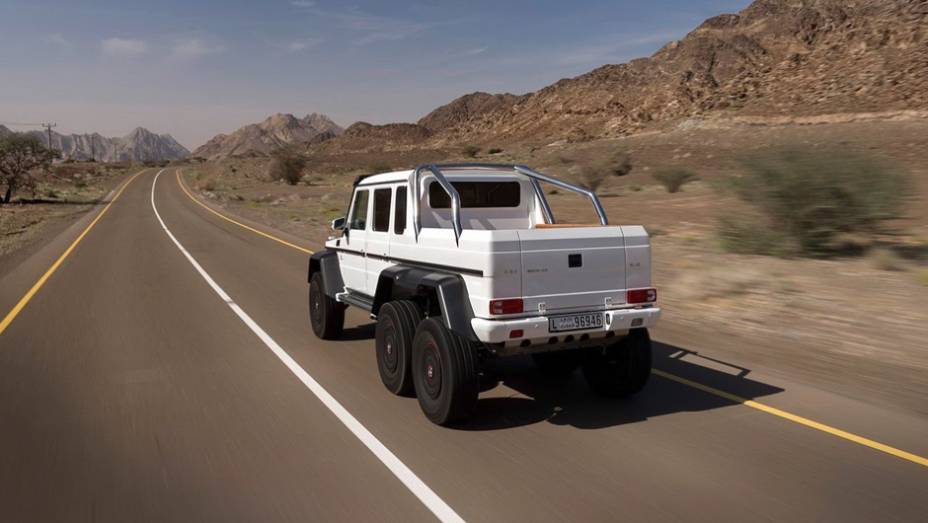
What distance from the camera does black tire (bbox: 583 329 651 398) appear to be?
6.35 m

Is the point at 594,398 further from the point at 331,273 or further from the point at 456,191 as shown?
the point at 331,273

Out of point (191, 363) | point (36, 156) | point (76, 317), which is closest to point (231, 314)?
point (76, 317)

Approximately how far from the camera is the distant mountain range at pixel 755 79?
5734 centimetres

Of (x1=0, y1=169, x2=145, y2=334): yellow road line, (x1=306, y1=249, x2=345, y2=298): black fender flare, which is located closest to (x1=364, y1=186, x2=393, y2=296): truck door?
(x1=306, y1=249, x2=345, y2=298): black fender flare

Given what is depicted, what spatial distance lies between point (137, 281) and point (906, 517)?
46.3 feet

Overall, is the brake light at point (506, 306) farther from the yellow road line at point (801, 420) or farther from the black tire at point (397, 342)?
the yellow road line at point (801, 420)

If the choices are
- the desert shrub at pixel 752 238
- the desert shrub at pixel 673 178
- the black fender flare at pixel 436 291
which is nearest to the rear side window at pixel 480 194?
the black fender flare at pixel 436 291

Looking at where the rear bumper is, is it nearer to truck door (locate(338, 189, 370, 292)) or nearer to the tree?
truck door (locate(338, 189, 370, 292))

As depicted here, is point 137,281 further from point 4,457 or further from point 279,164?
point 279,164

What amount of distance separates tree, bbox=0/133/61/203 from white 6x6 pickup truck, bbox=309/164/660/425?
170ft

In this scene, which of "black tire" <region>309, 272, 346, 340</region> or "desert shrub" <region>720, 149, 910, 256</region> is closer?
"black tire" <region>309, 272, 346, 340</region>

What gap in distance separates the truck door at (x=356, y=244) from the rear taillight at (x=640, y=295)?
125 inches

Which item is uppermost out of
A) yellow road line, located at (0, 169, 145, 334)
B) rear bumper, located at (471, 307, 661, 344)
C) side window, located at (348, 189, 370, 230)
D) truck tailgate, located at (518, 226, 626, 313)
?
side window, located at (348, 189, 370, 230)

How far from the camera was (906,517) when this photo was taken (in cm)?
417
